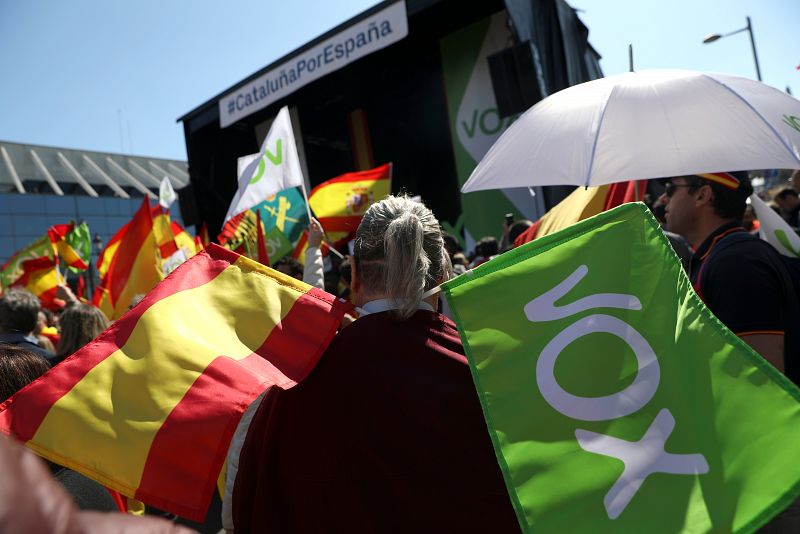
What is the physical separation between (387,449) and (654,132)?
1.56 m

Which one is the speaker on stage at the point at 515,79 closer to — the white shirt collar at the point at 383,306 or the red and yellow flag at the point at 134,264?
the red and yellow flag at the point at 134,264

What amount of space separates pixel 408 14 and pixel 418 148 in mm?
3632

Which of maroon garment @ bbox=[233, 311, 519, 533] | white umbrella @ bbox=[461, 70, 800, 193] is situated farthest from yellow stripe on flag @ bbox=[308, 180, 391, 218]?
maroon garment @ bbox=[233, 311, 519, 533]

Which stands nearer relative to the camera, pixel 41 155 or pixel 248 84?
pixel 248 84

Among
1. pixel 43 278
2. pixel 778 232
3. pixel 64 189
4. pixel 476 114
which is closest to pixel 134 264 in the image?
pixel 43 278

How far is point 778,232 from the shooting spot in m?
2.42

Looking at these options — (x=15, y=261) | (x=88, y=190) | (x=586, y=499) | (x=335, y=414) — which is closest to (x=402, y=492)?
(x=335, y=414)

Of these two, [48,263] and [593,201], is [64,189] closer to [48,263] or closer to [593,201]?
[48,263]

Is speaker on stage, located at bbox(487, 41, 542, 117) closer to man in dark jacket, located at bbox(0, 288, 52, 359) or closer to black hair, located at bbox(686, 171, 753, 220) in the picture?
black hair, located at bbox(686, 171, 753, 220)

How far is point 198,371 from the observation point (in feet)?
5.59

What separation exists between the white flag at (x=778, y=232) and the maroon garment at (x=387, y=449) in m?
1.58

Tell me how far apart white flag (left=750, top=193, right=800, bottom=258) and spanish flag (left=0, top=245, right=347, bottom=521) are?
172cm

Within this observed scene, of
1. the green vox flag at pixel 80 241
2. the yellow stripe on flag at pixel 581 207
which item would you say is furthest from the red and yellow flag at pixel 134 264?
the yellow stripe on flag at pixel 581 207

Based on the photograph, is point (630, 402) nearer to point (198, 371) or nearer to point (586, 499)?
point (586, 499)
